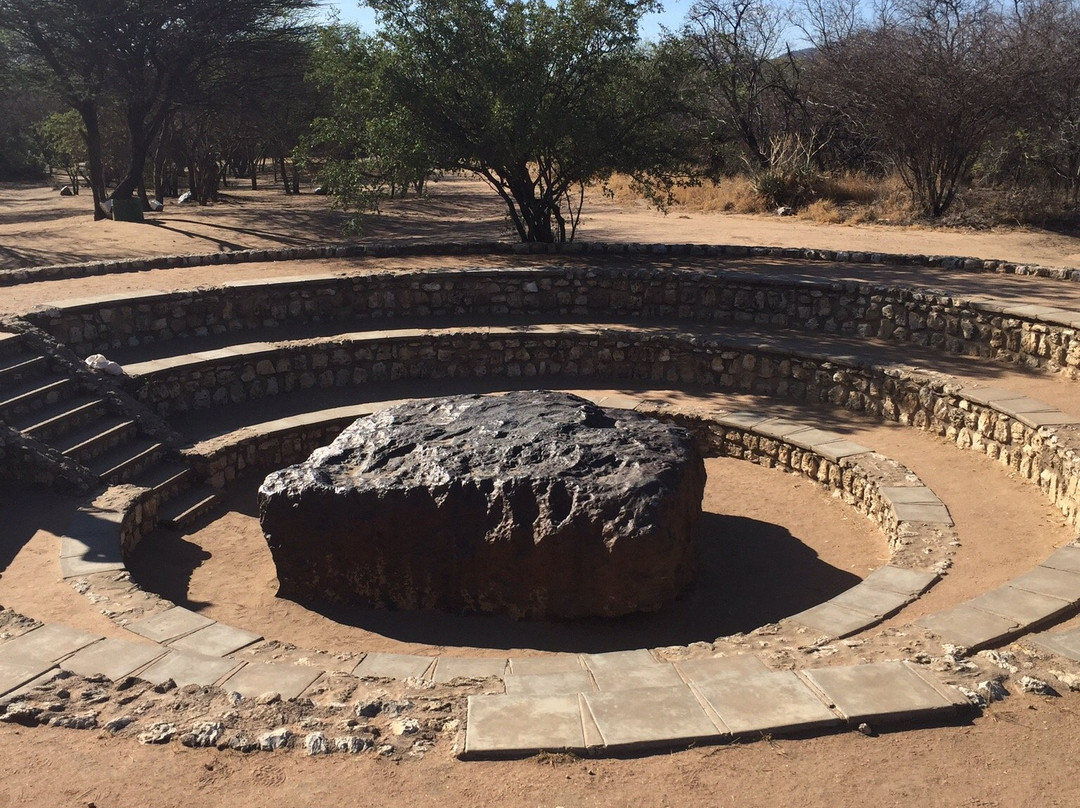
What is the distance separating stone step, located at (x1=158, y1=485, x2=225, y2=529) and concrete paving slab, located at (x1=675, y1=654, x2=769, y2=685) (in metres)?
5.76

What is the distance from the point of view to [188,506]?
886 cm

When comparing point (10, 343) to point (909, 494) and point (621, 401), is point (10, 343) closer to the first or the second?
point (621, 401)

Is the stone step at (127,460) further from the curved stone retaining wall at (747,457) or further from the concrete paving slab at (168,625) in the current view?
the concrete paving slab at (168,625)


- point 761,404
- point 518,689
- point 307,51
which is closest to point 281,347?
point 761,404

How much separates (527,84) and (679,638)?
1032 cm

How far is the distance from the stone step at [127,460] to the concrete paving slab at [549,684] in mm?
5616

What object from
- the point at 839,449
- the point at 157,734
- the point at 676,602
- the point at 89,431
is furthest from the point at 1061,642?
the point at 89,431

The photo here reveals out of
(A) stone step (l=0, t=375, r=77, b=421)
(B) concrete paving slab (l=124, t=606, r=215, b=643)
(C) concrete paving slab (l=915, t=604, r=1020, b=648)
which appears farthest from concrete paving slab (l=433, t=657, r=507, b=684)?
(A) stone step (l=0, t=375, r=77, b=421)

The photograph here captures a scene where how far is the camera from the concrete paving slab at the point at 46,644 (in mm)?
4809

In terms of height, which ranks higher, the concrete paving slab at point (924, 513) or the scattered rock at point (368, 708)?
the scattered rock at point (368, 708)

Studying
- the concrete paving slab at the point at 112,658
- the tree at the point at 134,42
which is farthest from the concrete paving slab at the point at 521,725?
the tree at the point at 134,42

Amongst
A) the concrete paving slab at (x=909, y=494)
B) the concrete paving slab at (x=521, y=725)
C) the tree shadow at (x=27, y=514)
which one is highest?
the concrete paving slab at (x=521, y=725)

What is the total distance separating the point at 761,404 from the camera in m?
11.0

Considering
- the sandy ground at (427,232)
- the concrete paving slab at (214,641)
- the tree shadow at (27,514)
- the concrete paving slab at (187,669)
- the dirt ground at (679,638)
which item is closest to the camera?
the dirt ground at (679,638)
